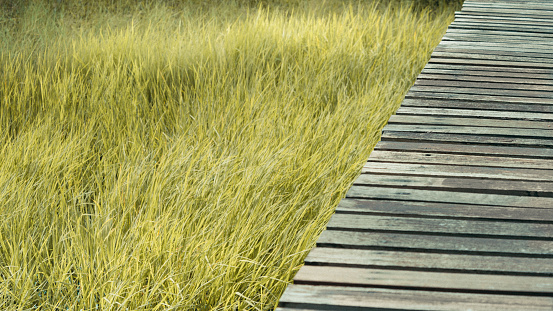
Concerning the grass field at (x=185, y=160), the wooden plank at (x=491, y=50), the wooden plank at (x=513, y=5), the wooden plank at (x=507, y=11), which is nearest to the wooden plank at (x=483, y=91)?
the grass field at (x=185, y=160)

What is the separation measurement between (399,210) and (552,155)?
838mm

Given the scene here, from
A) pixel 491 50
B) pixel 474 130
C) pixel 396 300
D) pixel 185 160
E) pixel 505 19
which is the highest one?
pixel 505 19

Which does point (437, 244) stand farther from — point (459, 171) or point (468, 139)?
point (468, 139)

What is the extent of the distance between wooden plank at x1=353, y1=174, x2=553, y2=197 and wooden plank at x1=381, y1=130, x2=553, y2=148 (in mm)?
381

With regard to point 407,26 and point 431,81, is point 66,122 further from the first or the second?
point 407,26

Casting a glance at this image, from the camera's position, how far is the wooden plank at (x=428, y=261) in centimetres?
147

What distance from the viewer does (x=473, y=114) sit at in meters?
2.62

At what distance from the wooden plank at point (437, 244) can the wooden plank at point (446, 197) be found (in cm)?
22

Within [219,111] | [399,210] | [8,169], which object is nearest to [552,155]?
[399,210]

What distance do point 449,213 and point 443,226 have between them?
8cm

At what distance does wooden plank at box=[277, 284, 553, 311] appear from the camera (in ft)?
4.33

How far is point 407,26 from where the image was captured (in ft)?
14.6

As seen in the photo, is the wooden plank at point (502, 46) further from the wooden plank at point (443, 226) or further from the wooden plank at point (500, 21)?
the wooden plank at point (443, 226)

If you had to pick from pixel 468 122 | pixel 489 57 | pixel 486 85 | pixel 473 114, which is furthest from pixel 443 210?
pixel 489 57
